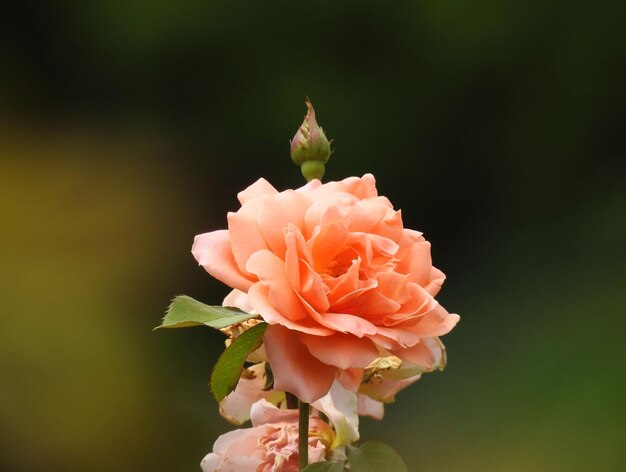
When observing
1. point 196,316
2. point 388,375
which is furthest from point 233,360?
point 388,375

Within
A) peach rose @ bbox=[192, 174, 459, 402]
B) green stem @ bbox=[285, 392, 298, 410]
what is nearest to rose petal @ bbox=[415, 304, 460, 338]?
peach rose @ bbox=[192, 174, 459, 402]

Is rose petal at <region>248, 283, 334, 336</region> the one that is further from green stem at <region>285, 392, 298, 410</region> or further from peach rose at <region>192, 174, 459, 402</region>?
green stem at <region>285, 392, 298, 410</region>

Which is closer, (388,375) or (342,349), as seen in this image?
(342,349)

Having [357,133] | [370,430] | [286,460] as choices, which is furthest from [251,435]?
[357,133]

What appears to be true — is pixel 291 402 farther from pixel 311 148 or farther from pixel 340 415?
pixel 311 148

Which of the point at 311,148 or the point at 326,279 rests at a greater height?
the point at 311,148

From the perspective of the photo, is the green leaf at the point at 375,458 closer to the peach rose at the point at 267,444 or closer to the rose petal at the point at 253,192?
the peach rose at the point at 267,444
